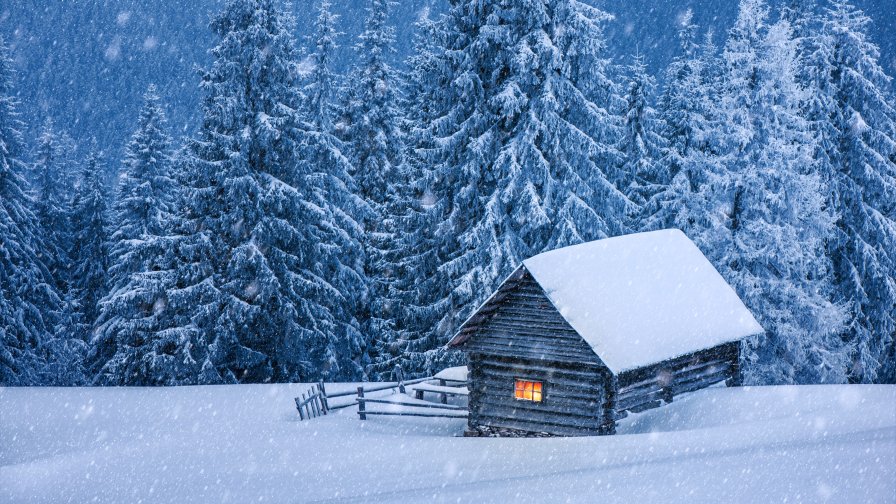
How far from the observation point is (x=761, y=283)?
27.7m

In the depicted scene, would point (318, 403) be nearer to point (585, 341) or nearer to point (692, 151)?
point (585, 341)

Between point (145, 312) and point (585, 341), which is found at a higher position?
point (585, 341)

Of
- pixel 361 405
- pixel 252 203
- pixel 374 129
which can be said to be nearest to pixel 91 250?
pixel 374 129

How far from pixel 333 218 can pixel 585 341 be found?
14.3m

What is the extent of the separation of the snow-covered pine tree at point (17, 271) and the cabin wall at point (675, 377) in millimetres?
27314

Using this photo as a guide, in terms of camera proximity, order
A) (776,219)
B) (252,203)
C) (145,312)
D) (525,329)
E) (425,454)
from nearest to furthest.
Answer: (425,454)
(525,329)
(252,203)
(776,219)
(145,312)

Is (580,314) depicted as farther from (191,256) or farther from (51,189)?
(51,189)

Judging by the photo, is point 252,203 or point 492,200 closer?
point 492,200

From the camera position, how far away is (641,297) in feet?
70.6

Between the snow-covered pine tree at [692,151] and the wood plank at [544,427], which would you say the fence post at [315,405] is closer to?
the wood plank at [544,427]

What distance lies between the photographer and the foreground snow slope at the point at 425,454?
36.4 feet

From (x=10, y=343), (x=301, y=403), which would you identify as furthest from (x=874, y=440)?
(x=10, y=343)

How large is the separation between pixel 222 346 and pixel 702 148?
20.8m

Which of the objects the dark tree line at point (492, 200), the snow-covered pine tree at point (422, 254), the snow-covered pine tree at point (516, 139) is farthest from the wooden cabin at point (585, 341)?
the snow-covered pine tree at point (422, 254)
